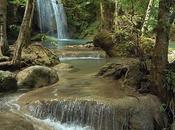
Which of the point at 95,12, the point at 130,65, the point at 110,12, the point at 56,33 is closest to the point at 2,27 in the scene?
the point at 130,65

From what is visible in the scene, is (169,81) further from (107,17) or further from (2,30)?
(107,17)

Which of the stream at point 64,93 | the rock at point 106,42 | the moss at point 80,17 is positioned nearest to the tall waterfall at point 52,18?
the moss at point 80,17

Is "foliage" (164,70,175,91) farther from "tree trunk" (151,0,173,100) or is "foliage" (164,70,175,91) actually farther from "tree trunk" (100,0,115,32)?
"tree trunk" (100,0,115,32)

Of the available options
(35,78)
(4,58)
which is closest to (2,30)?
(4,58)

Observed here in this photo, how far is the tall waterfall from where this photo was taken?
103 feet

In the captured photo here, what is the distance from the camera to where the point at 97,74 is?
1317 centimetres

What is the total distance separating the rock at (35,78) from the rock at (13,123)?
302 centimetres

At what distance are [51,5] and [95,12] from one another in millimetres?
4430

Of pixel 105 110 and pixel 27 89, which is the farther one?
pixel 27 89

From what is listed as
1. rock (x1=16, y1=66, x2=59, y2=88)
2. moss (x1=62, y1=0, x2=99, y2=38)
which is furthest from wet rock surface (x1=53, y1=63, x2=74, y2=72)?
moss (x1=62, y1=0, x2=99, y2=38)

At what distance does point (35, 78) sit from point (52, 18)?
2064 cm

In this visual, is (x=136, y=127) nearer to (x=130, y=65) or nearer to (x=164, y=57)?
(x=164, y=57)

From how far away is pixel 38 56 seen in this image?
15.7m

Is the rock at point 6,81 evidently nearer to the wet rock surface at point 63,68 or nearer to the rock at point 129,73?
the rock at point 129,73
